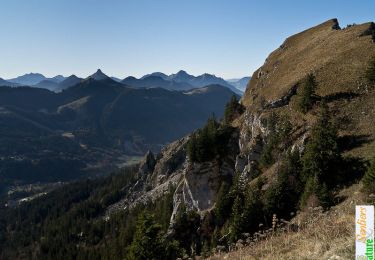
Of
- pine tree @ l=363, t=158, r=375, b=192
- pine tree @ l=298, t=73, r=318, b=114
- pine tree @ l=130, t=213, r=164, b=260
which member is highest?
pine tree @ l=298, t=73, r=318, b=114

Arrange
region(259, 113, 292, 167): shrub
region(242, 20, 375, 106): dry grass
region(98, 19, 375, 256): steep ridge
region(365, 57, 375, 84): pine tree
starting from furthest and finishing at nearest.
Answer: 1. region(242, 20, 375, 106): dry grass
2. region(259, 113, 292, 167): shrub
3. region(365, 57, 375, 84): pine tree
4. region(98, 19, 375, 256): steep ridge

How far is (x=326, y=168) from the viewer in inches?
1786

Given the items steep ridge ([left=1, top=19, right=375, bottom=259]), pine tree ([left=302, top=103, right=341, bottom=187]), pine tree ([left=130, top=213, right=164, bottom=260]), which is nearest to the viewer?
steep ridge ([left=1, top=19, right=375, bottom=259])

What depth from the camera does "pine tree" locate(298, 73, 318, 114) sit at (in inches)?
2509

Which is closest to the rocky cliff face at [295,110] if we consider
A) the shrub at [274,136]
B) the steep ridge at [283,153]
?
the steep ridge at [283,153]

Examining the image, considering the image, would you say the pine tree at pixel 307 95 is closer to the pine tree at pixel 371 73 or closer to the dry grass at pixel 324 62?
the dry grass at pixel 324 62

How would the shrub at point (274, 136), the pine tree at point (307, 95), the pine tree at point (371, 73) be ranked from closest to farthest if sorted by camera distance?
1. the pine tree at point (371, 73)
2. the shrub at point (274, 136)
3. the pine tree at point (307, 95)

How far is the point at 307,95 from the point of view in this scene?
2525 inches

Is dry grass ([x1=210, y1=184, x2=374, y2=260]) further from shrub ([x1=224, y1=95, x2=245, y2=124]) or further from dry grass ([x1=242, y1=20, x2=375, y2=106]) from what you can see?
shrub ([x1=224, y1=95, x2=245, y2=124])

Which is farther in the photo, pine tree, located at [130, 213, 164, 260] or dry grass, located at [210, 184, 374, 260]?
pine tree, located at [130, 213, 164, 260]

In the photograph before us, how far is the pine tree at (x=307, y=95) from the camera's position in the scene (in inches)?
2509

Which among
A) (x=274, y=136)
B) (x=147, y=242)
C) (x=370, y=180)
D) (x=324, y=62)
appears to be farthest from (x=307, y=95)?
(x=147, y=242)

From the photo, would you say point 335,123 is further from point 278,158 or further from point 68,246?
point 68,246

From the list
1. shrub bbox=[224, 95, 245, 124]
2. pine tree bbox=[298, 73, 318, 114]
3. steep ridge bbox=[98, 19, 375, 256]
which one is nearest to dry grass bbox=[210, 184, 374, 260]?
steep ridge bbox=[98, 19, 375, 256]
